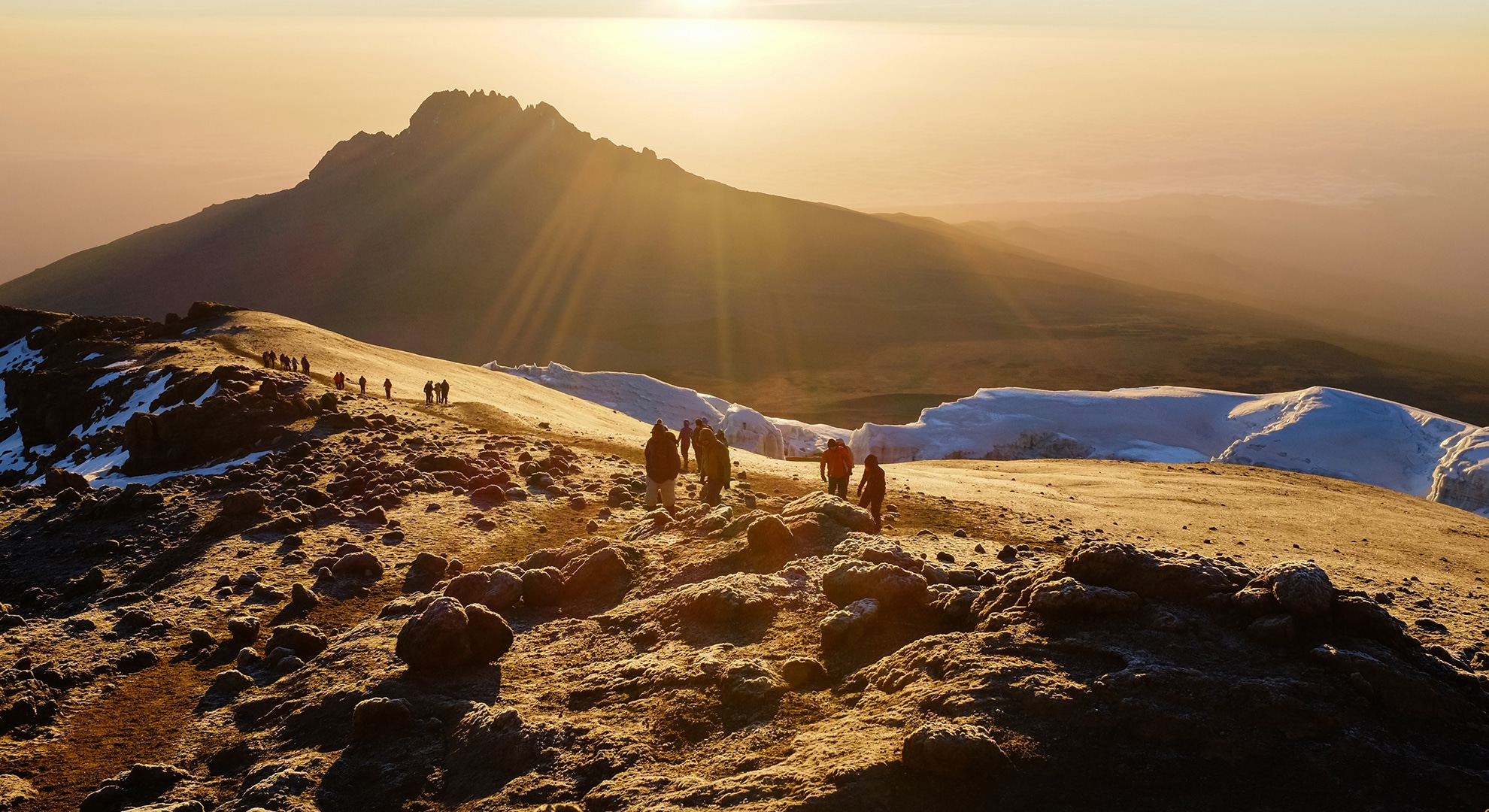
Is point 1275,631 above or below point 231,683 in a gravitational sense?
above

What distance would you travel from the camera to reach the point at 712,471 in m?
14.5

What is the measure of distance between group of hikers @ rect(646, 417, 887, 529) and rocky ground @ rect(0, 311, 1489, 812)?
0.73m

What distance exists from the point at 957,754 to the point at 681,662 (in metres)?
2.76

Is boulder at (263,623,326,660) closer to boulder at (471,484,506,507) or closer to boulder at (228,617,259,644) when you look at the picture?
boulder at (228,617,259,644)

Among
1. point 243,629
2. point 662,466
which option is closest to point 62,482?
point 243,629

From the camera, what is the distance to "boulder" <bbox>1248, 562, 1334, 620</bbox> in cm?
605

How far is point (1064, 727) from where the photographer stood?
5.46 meters

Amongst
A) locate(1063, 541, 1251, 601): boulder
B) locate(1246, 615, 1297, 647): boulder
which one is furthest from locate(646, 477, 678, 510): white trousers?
locate(1246, 615, 1297, 647): boulder

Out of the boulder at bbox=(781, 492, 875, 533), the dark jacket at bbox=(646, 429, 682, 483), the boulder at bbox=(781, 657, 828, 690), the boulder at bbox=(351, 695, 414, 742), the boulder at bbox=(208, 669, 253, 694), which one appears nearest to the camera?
the boulder at bbox=(781, 657, 828, 690)

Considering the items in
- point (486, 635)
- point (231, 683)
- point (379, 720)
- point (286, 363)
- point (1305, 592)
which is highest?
point (286, 363)

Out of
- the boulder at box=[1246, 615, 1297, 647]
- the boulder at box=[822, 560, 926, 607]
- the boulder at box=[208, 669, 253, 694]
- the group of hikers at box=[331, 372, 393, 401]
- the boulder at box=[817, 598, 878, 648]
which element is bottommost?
the boulder at box=[208, 669, 253, 694]

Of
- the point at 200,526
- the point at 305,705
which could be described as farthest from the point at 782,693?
the point at 200,526

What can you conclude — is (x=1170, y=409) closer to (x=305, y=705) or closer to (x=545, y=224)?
(x=305, y=705)

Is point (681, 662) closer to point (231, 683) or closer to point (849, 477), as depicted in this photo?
point (231, 683)
